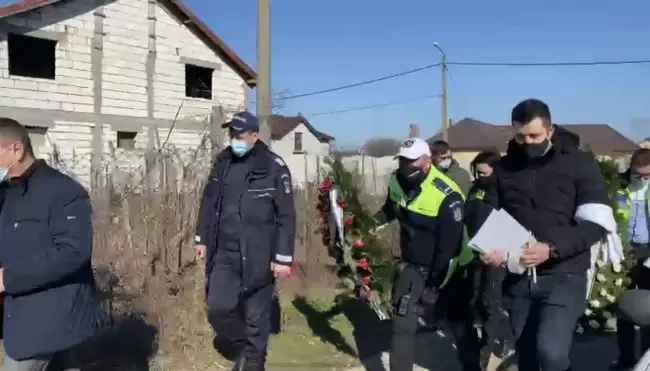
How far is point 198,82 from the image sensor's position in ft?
74.9

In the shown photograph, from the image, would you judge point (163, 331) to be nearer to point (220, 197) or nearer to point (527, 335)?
point (220, 197)

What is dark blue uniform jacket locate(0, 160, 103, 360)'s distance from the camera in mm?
3469

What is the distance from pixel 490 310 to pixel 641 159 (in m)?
1.90

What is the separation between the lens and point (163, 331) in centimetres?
629

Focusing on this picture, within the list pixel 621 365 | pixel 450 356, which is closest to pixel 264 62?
pixel 450 356

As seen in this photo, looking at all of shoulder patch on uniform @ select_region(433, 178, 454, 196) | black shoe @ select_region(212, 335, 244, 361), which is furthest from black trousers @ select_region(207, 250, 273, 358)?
shoulder patch on uniform @ select_region(433, 178, 454, 196)

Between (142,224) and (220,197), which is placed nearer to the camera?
(220,197)

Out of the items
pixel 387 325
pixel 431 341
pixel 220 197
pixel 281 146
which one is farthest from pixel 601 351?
pixel 281 146

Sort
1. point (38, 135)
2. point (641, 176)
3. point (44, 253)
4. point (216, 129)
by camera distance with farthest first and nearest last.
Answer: point (38, 135) → point (216, 129) → point (641, 176) → point (44, 253)

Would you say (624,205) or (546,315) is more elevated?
(624,205)

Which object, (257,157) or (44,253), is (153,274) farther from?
(44,253)

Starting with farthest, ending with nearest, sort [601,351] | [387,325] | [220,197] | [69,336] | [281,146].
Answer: [281,146] → [387,325] → [601,351] → [220,197] → [69,336]

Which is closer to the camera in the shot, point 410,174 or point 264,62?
point 410,174

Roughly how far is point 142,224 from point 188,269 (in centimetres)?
61
